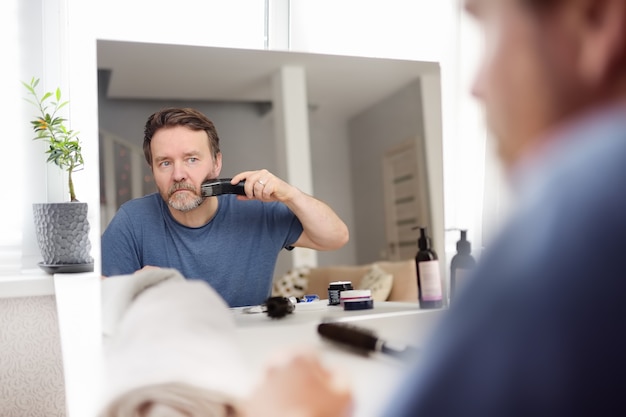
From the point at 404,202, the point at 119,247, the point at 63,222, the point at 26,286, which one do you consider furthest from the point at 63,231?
the point at 404,202

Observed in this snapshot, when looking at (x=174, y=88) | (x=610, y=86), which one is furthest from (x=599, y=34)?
(x=174, y=88)

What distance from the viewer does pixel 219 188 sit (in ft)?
2.00

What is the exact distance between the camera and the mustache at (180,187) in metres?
0.60

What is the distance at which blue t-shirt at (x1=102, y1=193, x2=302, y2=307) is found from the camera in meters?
0.58

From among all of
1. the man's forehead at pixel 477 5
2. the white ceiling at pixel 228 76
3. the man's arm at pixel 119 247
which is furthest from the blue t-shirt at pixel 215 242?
the man's forehead at pixel 477 5

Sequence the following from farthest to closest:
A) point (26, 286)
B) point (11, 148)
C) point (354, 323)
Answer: point (11, 148)
point (26, 286)
point (354, 323)

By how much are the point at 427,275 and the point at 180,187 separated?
0.25m

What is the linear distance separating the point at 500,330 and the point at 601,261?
0.10 feet

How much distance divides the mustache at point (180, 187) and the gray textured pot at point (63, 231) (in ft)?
3.97

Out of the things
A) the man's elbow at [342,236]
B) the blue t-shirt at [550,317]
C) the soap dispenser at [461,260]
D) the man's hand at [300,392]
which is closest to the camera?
the blue t-shirt at [550,317]

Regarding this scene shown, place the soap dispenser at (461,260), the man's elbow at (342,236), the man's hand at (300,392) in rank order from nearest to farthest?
the man's hand at (300,392), the soap dispenser at (461,260), the man's elbow at (342,236)

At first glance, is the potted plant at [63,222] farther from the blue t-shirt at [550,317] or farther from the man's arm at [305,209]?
the blue t-shirt at [550,317]

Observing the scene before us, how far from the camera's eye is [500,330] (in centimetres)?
16

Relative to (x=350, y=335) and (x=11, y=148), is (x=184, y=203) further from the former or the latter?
(x=11, y=148)
